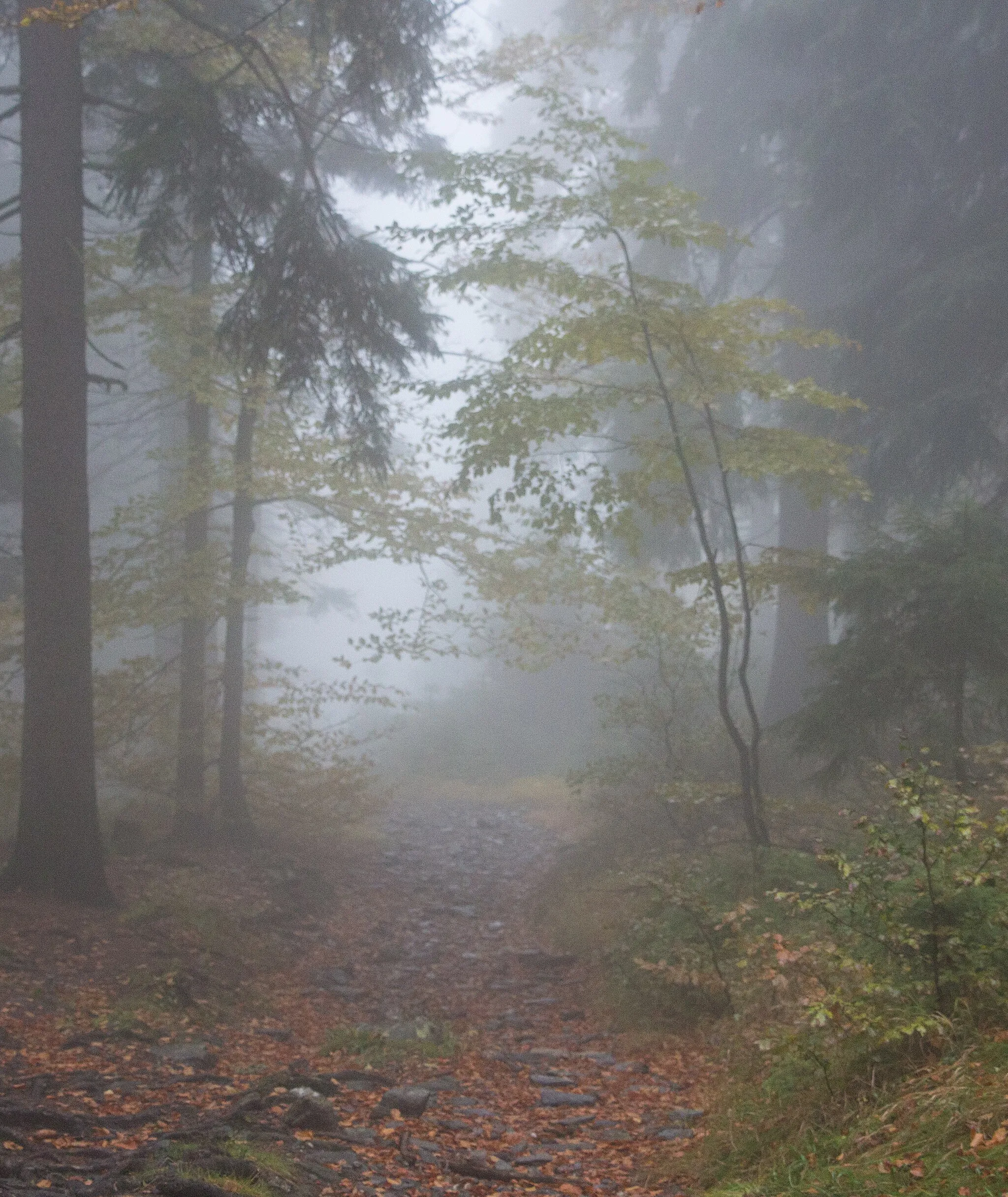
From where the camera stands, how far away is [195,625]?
11922mm

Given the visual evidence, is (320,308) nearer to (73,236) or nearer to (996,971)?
(73,236)

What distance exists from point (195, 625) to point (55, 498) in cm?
383

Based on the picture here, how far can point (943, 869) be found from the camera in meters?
4.11

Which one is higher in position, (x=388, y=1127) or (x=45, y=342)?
(x=45, y=342)

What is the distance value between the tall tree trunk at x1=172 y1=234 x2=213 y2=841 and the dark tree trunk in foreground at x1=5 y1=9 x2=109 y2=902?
255cm

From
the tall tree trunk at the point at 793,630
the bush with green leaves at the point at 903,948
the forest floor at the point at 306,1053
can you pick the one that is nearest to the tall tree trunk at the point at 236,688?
the forest floor at the point at 306,1053

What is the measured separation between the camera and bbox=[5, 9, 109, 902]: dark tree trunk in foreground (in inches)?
320

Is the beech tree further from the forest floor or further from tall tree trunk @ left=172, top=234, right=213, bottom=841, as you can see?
tall tree trunk @ left=172, top=234, right=213, bottom=841

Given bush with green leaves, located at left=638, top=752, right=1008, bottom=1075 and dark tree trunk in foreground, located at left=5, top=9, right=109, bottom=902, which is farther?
dark tree trunk in foreground, located at left=5, top=9, right=109, bottom=902

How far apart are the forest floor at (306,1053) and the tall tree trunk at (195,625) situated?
887mm

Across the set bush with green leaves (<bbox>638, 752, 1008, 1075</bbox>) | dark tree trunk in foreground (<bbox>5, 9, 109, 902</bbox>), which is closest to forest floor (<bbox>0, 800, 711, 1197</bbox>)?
dark tree trunk in foreground (<bbox>5, 9, 109, 902</bbox>)

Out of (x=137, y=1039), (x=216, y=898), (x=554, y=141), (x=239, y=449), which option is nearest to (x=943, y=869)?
(x=137, y=1039)

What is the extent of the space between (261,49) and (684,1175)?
8468 mm

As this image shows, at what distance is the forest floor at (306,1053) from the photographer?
12.7 ft
